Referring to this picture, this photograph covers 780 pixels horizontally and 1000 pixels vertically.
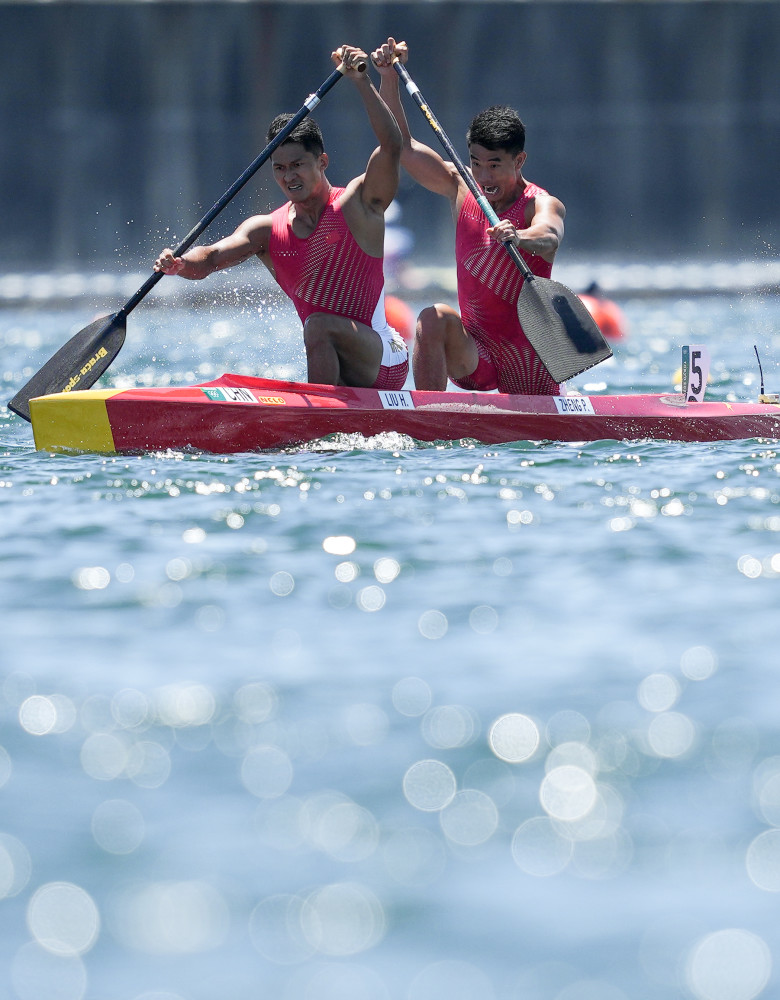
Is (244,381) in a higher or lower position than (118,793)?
higher

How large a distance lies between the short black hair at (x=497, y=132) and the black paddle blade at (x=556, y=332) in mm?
599

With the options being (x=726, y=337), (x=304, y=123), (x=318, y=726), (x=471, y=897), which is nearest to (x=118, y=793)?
(x=318, y=726)

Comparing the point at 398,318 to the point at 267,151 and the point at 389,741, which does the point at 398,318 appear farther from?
the point at 389,741

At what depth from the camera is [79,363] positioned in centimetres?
617

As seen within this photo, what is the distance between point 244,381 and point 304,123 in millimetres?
1159

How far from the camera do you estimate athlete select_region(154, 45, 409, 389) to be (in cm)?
587

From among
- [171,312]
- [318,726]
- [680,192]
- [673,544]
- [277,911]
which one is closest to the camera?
[277,911]

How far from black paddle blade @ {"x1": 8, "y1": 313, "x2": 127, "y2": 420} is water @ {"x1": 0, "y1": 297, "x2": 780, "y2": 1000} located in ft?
4.77

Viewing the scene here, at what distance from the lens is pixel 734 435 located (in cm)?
614

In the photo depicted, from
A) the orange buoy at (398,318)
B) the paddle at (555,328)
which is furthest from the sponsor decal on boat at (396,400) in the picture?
the orange buoy at (398,318)

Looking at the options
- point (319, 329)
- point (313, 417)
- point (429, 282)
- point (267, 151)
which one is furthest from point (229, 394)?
point (429, 282)

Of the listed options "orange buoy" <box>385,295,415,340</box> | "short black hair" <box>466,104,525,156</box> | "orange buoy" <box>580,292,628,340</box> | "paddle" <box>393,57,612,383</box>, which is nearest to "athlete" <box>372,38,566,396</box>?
"short black hair" <box>466,104,525,156</box>

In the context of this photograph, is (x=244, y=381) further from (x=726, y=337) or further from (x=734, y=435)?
(x=726, y=337)

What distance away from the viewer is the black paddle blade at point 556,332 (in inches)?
236
